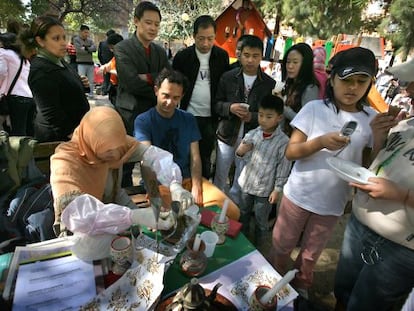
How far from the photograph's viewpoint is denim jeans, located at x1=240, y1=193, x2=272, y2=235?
246cm

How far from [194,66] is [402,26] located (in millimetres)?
13283

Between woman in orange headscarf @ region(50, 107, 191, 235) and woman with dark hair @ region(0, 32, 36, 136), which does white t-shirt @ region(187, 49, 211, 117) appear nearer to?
woman in orange headscarf @ region(50, 107, 191, 235)

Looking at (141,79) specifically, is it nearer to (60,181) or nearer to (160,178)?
(160,178)

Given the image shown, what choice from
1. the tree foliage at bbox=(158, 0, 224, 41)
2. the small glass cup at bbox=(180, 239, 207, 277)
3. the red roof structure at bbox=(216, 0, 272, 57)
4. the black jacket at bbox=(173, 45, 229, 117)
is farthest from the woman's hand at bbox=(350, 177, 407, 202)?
the tree foliage at bbox=(158, 0, 224, 41)

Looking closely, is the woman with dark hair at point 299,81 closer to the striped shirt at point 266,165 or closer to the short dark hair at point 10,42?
the striped shirt at point 266,165

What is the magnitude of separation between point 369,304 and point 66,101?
2.47 metres

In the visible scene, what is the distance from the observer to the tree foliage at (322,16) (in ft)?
47.7

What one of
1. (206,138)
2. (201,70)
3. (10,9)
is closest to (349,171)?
(206,138)

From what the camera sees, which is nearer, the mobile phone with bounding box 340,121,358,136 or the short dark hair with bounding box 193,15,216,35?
the mobile phone with bounding box 340,121,358,136

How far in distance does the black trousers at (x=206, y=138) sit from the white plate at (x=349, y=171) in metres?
1.70

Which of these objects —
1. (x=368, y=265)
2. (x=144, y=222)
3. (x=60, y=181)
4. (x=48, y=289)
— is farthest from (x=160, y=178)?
(x=368, y=265)

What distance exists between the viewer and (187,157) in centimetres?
232

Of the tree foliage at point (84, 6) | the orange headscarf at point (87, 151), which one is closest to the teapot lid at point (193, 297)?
the orange headscarf at point (87, 151)

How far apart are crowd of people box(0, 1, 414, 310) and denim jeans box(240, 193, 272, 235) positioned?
0.01 meters
